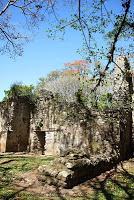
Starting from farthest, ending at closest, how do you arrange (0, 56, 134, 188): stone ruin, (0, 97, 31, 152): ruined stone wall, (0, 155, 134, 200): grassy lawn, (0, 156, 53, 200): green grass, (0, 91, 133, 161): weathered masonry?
(0, 97, 31, 152): ruined stone wall
(0, 91, 133, 161): weathered masonry
(0, 56, 134, 188): stone ruin
(0, 156, 53, 200): green grass
(0, 155, 134, 200): grassy lawn

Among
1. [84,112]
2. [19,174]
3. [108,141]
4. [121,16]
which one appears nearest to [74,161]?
[19,174]

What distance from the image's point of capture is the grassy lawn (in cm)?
858

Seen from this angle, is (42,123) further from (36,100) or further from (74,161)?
(74,161)

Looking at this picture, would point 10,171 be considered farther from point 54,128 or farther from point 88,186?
point 54,128

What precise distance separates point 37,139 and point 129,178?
30.0 feet

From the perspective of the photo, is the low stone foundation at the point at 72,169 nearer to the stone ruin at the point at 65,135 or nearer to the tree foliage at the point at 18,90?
the stone ruin at the point at 65,135

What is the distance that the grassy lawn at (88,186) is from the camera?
8581 millimetres

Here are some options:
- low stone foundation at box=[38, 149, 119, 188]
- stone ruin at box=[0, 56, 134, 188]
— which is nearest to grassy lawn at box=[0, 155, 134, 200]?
low stone foundation at box=[38, 149, 119, 188]

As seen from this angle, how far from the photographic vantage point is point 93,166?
1137cm

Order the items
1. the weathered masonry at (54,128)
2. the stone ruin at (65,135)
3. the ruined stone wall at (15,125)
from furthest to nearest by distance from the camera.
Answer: the ruined stone wall at (15,125) < the weathered masonry at (54,128) < the stone ruin at (65,135)

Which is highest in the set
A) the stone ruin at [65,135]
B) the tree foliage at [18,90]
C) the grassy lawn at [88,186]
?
the tree foliage at [18,90]

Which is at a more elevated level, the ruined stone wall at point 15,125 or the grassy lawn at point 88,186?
the ruined stone wall at point 15,125

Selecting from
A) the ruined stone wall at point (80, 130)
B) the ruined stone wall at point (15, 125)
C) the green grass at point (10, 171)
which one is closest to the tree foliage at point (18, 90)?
the ruined stone wall at point (15, 125)

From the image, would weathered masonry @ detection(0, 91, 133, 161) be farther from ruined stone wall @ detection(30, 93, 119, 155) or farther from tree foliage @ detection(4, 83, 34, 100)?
tree foliage @ detection(4, 83, 34, 100)
